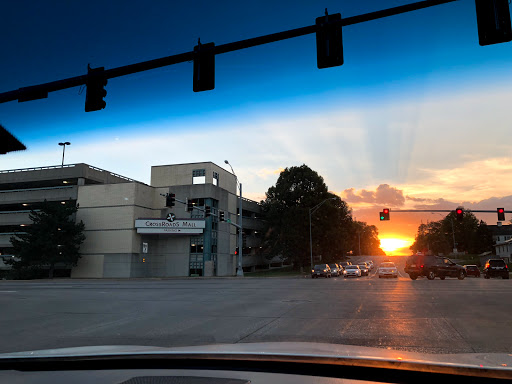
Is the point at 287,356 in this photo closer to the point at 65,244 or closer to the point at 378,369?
the point at 378,369

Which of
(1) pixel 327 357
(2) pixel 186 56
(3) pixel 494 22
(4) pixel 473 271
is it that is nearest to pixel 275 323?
(2) pixel 186 56

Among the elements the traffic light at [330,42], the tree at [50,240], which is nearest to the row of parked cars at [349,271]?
the tree at [50,240]

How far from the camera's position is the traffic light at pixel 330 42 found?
8.25 meters

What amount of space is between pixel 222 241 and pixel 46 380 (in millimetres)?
52591

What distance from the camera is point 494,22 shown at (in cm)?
716

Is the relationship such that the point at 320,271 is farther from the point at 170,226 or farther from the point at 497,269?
the point at 170,226

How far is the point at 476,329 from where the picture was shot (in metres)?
8.30

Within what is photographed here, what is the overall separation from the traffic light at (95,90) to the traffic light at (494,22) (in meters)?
8.67

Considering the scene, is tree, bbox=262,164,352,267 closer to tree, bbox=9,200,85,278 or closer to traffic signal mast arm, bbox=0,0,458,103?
tree, bbox=9,200,85,278

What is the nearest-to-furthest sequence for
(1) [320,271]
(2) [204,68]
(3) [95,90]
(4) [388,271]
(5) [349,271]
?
1. (2) [204,68]
2. (3) [95,90]
3. (4) [388,271]
4. (1) [320,271]
5. (5) [349,271]

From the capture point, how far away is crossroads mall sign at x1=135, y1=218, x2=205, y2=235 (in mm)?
49438

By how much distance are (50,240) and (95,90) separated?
42.7 metres

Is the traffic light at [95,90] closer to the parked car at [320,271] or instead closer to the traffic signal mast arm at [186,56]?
the traffic signal mast arm at [186,56]

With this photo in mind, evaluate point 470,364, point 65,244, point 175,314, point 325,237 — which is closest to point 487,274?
point 325,237
